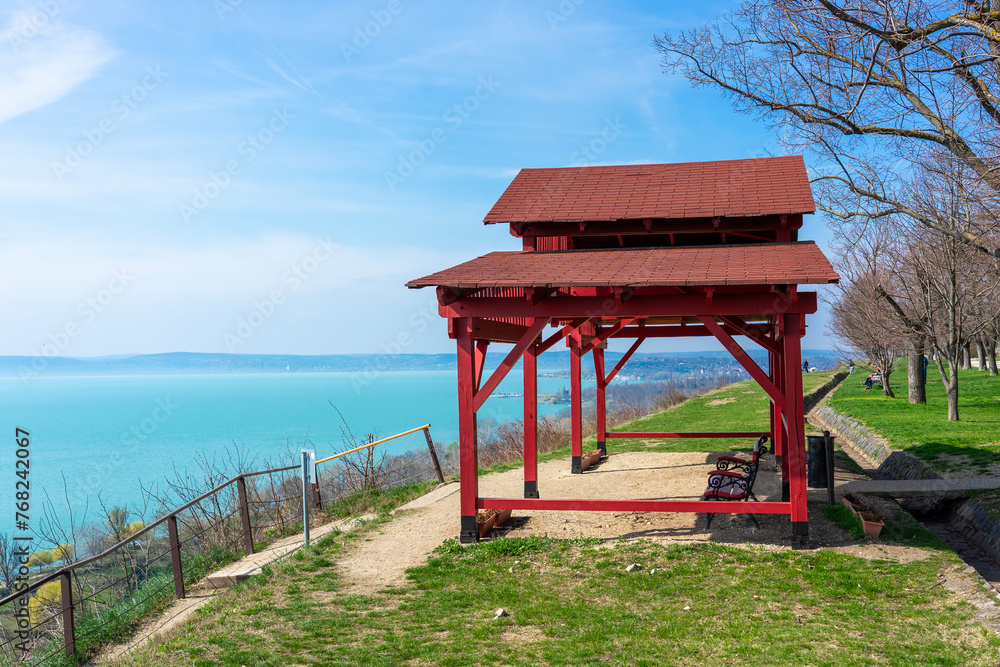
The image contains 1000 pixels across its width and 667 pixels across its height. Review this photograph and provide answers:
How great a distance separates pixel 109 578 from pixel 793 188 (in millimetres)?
12984

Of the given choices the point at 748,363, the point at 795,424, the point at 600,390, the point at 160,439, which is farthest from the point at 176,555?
the point at 160,439

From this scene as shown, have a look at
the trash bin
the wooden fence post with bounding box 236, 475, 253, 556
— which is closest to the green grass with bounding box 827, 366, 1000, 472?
the trash bin

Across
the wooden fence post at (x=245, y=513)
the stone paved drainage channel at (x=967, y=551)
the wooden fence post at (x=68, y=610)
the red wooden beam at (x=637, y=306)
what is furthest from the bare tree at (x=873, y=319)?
the wooden fence post at (x=68, y=610)

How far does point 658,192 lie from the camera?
13055 millimetres

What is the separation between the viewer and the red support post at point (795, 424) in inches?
320

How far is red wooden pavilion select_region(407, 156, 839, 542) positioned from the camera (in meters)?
8.25

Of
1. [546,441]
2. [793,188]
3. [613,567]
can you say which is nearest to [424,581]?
[613,567]

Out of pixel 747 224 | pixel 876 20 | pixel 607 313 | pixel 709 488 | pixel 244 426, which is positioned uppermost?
pixel 876 20

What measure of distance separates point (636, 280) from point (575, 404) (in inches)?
256

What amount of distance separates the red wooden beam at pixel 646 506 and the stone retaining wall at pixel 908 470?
300 cm

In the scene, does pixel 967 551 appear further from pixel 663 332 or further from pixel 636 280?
pixel 663 332

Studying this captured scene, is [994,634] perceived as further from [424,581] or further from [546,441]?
[546,441]

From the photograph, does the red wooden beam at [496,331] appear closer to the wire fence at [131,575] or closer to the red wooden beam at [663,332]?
the wire fence at [131,575]

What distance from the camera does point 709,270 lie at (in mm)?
8484
